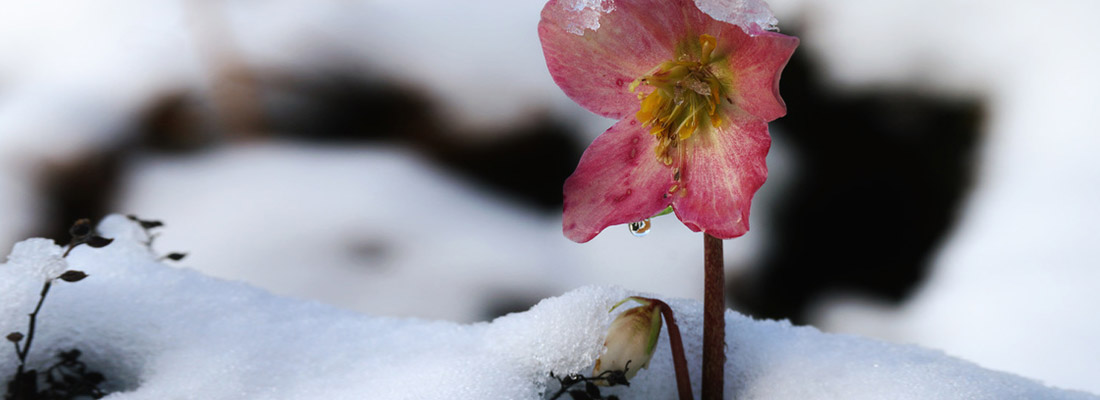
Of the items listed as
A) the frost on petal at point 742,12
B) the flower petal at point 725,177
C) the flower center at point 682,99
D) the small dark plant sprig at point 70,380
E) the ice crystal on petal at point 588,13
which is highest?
the ice crystal on petal at point 588,13

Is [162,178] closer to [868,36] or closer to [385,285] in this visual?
[385,285]

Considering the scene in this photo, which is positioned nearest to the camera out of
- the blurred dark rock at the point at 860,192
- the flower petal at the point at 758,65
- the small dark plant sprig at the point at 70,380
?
the flower petal at the point at 758,65

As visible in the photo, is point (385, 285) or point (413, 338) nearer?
point (413, 338)

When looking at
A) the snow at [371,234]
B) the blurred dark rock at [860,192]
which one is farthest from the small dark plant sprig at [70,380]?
the blurred dark rock at [860,192]

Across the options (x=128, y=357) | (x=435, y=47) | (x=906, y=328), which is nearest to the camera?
(x=128, y=357)

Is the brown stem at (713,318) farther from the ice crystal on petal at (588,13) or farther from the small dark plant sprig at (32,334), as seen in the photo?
the small dark plant sprig at (32,334)

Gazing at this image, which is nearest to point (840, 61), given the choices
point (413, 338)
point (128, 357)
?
point (413, 338)
